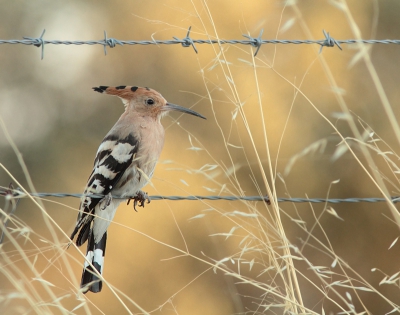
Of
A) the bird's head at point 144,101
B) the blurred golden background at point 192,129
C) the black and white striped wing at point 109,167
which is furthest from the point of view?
the blurred golden background at point 192,129

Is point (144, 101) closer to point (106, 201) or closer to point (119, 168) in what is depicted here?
point (119, 168)

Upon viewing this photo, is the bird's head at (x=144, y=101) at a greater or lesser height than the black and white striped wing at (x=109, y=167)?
greater

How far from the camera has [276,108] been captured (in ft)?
20.8

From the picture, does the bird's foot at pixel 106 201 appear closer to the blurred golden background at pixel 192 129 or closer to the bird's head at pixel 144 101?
the bird's head at pixel 144 101

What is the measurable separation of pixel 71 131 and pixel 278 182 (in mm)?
2942

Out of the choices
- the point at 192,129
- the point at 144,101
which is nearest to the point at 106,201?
the point at 144,101

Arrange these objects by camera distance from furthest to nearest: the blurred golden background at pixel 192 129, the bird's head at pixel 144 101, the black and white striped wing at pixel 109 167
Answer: the blurred golden background at pixel 192 129
the bird's head at pixel 144 101
the black and white striped wing at pixel 109 167

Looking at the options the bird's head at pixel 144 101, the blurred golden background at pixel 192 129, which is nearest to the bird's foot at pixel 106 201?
the bird's head at pixel 144 101

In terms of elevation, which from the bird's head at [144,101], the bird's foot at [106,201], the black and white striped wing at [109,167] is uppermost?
the bird's head at [144,101]

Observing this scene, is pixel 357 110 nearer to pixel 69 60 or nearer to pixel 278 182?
pixel 278 182

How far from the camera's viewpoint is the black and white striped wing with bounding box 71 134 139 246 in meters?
2.79

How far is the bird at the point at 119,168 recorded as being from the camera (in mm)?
2805

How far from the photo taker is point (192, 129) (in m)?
7.09

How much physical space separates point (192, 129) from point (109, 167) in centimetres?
431
